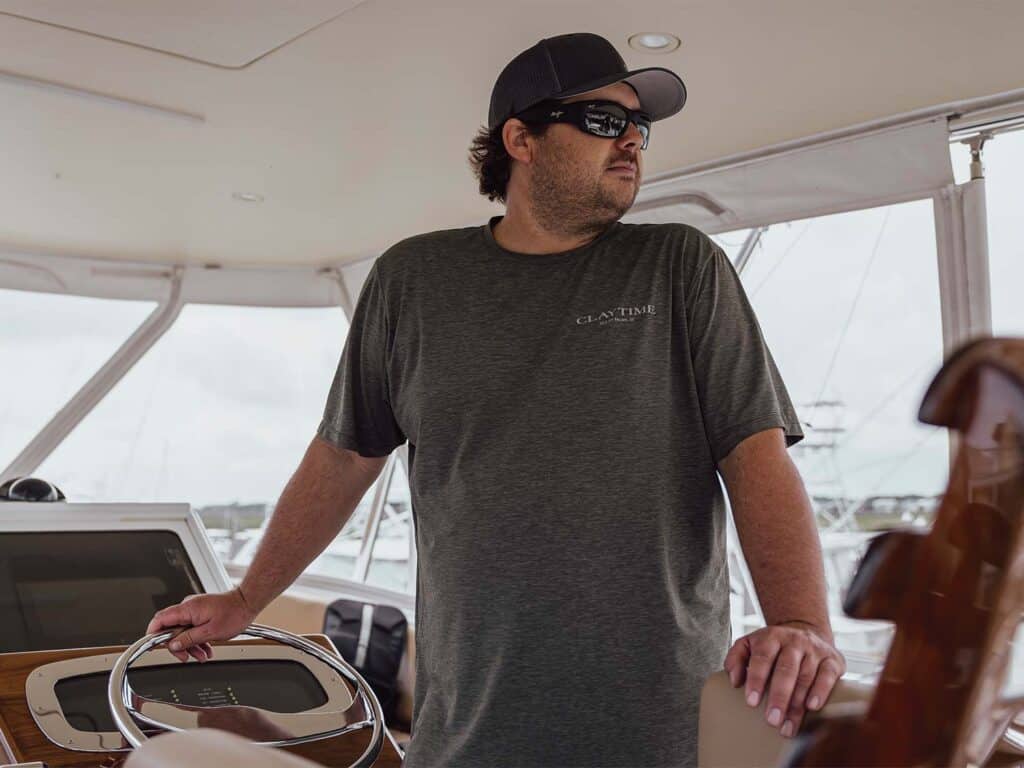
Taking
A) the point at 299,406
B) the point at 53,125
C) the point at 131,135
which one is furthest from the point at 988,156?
the point at 299,406

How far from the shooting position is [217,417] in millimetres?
7977

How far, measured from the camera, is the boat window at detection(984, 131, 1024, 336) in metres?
3.93

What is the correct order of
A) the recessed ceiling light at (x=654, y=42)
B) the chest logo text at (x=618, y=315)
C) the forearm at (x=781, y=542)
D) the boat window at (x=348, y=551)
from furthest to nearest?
the boat window at (x=348, y=551)
the recessed ceiling light at (x=654, y=42)
the chest logo text at (x=618, y=315)
the forearm at (x=781, y=542)

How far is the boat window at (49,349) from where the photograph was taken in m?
7.07

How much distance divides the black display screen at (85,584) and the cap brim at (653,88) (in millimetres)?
1614

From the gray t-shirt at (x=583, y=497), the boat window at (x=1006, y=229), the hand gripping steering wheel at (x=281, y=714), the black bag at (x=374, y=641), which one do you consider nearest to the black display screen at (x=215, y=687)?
the hand gripping steering wheel at (x=281, y=714)

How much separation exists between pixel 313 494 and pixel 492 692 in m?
0.54

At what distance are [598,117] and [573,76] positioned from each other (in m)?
0.09

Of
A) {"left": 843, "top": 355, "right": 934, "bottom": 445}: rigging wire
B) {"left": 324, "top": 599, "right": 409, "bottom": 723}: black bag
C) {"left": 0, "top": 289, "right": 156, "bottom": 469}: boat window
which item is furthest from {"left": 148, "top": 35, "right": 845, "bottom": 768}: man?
{"left": 0, "top": 289, "right": 156, "bottom": 469}: boat window

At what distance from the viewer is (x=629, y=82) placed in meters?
1.99

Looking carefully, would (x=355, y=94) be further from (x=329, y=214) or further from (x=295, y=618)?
(x=295, y=618)

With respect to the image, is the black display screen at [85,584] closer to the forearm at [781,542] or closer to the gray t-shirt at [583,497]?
the gray t-shirt at [583,497]

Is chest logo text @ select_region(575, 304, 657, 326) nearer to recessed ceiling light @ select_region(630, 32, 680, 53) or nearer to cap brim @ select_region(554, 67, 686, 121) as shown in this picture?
cap brim @ select_region(554, 67, 686, 121)

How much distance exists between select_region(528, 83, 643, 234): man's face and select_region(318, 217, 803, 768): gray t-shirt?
6 cm
